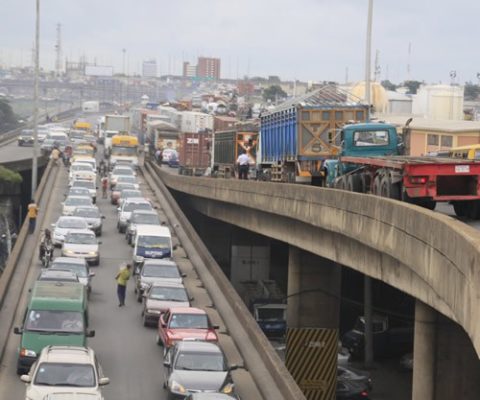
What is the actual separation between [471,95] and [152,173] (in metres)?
114

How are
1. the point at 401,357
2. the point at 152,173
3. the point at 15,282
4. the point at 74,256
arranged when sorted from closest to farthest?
1. the point at 15,282
2. the point at 74,256
3. the point at 401,357
4. the point at 152,173

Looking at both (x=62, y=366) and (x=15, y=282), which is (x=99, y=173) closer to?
(x=15, y=282)

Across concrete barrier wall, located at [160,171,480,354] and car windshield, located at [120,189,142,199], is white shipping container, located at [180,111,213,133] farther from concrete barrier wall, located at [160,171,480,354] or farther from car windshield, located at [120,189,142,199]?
concrete barrier wall, located at [160,171,480,354]

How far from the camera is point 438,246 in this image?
18.8 metres

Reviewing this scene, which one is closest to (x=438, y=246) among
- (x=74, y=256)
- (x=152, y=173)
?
(x=74, y=256)

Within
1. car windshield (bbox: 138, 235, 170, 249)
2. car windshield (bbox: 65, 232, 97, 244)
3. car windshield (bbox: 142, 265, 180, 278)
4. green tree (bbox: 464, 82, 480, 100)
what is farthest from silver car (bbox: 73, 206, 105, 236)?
green tree (bbox: 464, 82, 480, 100)

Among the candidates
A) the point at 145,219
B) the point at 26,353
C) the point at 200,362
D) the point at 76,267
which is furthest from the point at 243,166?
the point at 200,362

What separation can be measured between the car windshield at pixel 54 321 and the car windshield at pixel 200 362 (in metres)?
2.75

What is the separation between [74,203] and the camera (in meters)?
52.9

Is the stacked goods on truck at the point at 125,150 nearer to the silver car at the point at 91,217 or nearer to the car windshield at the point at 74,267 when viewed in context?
the silver car at the point at 91,217

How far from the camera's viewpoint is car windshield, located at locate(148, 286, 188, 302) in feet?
106

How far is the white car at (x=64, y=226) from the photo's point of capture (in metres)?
43.7

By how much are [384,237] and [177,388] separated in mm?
4418

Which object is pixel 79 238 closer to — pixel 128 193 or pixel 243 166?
pixel 243 166
